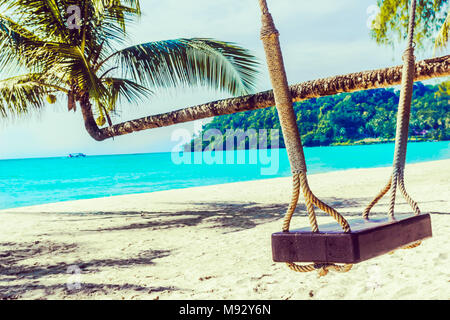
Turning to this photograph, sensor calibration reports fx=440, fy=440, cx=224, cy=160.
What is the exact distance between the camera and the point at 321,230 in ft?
5.77

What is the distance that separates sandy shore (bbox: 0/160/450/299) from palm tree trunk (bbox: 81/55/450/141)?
1404 mm

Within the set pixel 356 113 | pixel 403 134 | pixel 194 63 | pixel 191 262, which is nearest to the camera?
pixel 403 134

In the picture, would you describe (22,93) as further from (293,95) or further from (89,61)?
(293,95)

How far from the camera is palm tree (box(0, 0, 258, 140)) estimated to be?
18.3 ft

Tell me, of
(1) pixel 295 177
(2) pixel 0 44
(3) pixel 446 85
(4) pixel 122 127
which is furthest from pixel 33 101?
(3) pixel 446 85

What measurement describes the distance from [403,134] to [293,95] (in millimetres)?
2230

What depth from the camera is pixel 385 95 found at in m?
38.2

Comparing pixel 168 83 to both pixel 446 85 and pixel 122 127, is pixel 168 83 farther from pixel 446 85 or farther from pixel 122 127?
pixel 446 85

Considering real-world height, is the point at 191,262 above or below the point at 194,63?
below

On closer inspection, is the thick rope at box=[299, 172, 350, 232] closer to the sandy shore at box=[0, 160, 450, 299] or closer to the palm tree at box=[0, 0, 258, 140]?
the sandy shore at box=[0, 160, 450, 299]

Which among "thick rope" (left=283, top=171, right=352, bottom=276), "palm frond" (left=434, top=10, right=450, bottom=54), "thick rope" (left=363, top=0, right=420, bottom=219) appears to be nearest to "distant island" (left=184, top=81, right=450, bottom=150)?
"palm frond" (left=434, top=10, right=450, bottom=54)

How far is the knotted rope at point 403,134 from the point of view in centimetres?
183

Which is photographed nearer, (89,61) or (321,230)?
(321,230)

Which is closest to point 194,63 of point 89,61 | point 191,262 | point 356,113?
point 89,61
